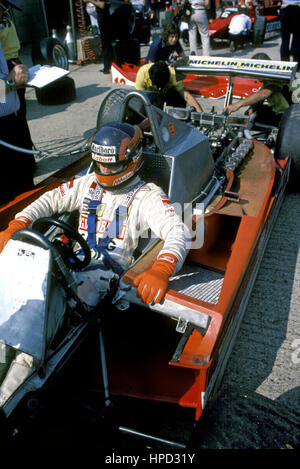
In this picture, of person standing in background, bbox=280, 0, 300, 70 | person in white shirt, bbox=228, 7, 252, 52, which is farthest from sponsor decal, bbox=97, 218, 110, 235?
person in white shirt, bbox=228, 7, 252, 52

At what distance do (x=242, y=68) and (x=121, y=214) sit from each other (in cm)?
271

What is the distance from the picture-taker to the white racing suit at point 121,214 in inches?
89.4

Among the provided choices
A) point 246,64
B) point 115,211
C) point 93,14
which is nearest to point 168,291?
point 115,211

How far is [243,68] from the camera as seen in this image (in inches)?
166

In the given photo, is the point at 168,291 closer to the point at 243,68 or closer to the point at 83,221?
the point at 83,221

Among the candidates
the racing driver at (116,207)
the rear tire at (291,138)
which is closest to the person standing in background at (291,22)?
the rear tire at (291,138)

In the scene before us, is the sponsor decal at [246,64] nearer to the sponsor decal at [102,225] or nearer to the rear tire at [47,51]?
the sponsor decal at [102,225]

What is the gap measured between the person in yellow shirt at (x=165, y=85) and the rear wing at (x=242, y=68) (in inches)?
9.9

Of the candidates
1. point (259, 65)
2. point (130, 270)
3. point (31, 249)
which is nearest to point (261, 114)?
point (259, 65)

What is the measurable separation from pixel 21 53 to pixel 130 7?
13.8 ft

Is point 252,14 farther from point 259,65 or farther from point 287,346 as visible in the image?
point 287,346

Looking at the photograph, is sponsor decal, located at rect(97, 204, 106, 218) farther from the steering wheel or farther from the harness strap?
the steering wheel

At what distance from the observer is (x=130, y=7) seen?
30.4ft

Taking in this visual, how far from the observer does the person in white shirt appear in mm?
11250
